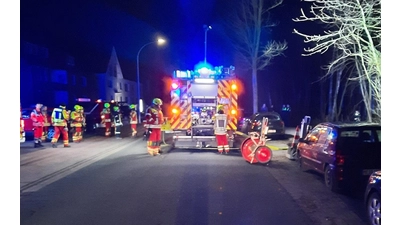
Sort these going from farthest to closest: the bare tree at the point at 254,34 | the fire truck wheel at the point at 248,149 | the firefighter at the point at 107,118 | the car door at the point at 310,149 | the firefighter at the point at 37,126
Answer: the bare tree at the point at 254,34 → the firefighter at the point at 107,118 → the firefighter at the point at 37,126 → the fire truck wheel at the point at 248,149 → the car door at the point at 310,149

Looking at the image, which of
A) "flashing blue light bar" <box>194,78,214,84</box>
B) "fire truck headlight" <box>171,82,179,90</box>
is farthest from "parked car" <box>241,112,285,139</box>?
"fire truck headlight" <box>171,82,179,90</box>

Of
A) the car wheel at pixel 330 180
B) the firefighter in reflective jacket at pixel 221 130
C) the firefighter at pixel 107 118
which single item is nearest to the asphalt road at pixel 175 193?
the car wheel at pixel 330 180

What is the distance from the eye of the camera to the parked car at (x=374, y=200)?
621 centimetres

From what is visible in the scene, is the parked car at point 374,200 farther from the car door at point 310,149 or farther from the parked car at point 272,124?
the parked car at point 272,124

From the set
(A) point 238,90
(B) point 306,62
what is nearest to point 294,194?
(A) point 238,90

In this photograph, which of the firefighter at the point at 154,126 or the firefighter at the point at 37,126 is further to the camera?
the firefighter at the point at 37,126

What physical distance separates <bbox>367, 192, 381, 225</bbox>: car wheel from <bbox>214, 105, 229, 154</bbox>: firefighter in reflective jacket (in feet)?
25.7

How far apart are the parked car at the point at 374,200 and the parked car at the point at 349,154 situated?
6.07 ft

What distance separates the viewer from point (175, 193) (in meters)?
8.62

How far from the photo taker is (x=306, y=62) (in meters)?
32.9

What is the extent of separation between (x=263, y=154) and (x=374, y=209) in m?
6.25

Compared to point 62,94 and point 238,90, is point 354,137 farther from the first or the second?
point 62,94

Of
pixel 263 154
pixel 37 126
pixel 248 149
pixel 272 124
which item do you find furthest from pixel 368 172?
pixel 37 126
